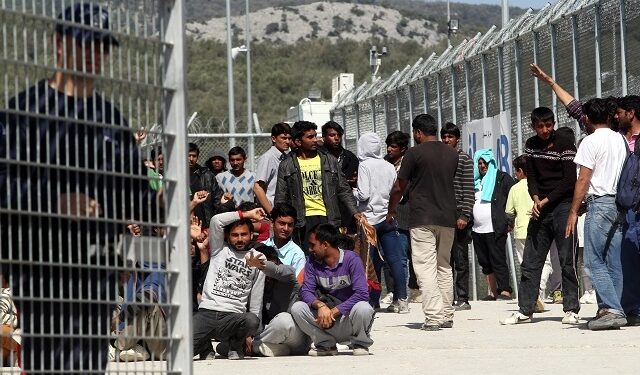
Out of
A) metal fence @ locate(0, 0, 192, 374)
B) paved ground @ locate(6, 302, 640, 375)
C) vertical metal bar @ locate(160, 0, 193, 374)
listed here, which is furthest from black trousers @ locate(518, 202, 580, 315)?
vertical metal bar @ locate(160, 0, 193, 374)

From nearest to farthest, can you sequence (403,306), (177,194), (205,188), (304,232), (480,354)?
(177,194), (480,354), (304,232), (403,306), (205,188)

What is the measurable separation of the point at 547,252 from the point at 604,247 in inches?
34.8

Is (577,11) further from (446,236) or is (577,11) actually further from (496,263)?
(446,236)

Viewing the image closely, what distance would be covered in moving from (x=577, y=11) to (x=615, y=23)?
3.05 ft

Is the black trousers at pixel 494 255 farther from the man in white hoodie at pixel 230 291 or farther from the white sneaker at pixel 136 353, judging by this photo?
the white sneaker at pixel 136 353

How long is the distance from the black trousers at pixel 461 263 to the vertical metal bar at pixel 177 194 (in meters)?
11.5

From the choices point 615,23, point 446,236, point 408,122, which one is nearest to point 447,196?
point 446,236

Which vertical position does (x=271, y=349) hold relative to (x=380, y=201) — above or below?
below

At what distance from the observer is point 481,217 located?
19109 millimetres

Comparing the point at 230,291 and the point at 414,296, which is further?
the point at 414,296

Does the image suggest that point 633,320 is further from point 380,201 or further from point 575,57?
point 575,57

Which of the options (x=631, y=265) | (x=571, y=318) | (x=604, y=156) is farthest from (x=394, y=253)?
(x=604, y=156)

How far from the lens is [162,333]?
6.03 meters

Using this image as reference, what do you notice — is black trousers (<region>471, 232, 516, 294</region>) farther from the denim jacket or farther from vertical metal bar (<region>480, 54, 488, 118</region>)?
the denim jacket
